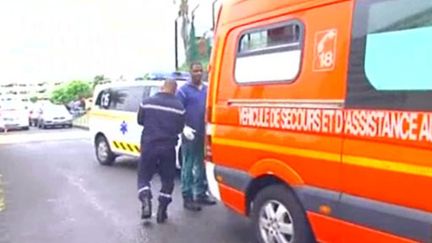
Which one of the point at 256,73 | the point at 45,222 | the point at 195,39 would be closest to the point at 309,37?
the point at 256,73

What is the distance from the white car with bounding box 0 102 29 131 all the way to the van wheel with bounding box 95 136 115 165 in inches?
770

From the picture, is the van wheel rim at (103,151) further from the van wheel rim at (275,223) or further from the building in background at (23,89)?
the building in background at (23,89)

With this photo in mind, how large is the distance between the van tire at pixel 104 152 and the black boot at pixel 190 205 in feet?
15.7

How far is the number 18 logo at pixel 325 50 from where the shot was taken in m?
4.52

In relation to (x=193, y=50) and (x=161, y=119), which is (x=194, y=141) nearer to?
(x=161, y=119)

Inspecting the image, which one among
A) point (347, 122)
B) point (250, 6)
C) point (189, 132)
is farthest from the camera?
point (189, 132)

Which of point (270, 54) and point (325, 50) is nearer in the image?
point (325, 50)

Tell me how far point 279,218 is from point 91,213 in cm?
328

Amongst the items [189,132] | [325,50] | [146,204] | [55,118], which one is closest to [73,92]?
[55,118]

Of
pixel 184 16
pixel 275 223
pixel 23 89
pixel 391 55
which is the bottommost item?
pixel 23 89

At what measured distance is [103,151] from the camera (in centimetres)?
1271

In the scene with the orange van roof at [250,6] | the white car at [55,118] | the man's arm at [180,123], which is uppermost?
the orange van roof at [250,6]

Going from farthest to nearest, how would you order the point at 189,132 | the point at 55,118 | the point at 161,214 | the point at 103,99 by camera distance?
the point at 55,118 → the point at 103,99 → the point at 189,132 → the point at 161,214

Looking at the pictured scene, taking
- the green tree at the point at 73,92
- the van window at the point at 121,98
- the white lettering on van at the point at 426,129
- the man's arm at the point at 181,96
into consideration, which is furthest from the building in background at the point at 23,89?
the white lettering on van at the point at 426,129
